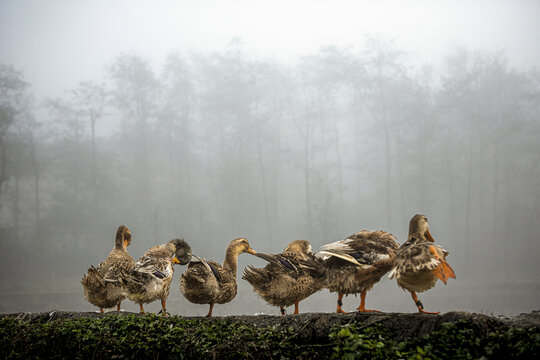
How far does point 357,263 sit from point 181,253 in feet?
7.58

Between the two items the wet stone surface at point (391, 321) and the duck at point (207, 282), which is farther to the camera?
the duck at point (207, 282)

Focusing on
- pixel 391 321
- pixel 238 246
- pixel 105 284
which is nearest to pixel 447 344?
pixel 391 321

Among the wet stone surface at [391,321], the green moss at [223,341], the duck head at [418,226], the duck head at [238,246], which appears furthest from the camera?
the duck head at [238,246]

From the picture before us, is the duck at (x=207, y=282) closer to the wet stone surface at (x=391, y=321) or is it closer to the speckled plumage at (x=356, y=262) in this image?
the wet stone surface at (x=391, y=321)

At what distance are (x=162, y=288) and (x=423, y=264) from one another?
292 centimetres

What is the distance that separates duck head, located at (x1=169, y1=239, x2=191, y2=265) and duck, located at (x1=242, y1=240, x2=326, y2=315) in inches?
33.5

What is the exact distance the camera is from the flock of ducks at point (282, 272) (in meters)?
4.12

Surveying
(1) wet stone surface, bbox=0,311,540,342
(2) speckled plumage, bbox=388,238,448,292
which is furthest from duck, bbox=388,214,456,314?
(1) wet stone surface, bbox=0,311,540,342

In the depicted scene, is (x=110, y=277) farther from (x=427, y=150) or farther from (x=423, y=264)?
(x=427, y=150)

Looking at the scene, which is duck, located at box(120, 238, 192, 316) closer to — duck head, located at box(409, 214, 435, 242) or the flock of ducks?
the flock of ducks

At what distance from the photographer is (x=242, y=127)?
23.6m

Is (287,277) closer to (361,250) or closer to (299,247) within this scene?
(299,247)

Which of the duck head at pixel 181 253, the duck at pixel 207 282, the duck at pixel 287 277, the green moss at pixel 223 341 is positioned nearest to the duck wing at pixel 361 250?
the duck at pixel 287 277

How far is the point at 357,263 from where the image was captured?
409 cm
